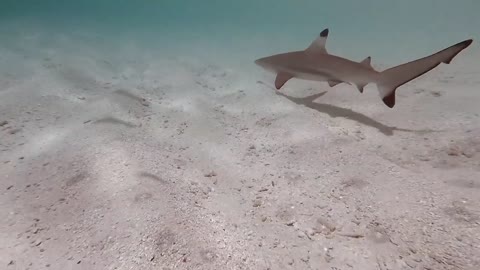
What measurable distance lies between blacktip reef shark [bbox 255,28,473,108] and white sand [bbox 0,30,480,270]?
561 millimetres

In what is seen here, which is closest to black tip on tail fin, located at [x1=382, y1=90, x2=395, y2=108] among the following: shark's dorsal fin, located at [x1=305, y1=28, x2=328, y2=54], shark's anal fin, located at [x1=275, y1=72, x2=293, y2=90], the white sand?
the white sand

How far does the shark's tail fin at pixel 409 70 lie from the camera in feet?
8.91

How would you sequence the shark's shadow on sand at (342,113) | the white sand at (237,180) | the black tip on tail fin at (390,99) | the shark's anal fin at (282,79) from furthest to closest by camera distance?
the shark's anal fin at (282,79), the shark's shadow on sand at (342,113), the black tip on tail fin at (390,99), the white sand at (237,180)

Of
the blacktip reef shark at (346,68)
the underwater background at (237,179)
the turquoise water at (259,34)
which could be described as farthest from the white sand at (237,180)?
the turquoise water at (259,34)

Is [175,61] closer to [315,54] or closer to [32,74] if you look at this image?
[32,74]

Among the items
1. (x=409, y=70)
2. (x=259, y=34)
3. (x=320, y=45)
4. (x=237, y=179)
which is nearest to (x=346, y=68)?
(x=320, y=45)

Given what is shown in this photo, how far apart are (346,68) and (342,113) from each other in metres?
0.81

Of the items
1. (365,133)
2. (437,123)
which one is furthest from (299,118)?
(437,123)

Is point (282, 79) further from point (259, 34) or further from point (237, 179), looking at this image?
point (259, 34)

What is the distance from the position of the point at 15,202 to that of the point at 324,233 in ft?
8.37

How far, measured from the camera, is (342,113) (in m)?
4.61

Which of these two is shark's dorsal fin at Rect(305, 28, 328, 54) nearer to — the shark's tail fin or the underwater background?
the underwater background

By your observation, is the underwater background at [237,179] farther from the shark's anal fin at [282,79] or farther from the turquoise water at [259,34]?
the turquoise water at [259,34]

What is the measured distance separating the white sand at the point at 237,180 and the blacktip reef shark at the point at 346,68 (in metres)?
0.56
